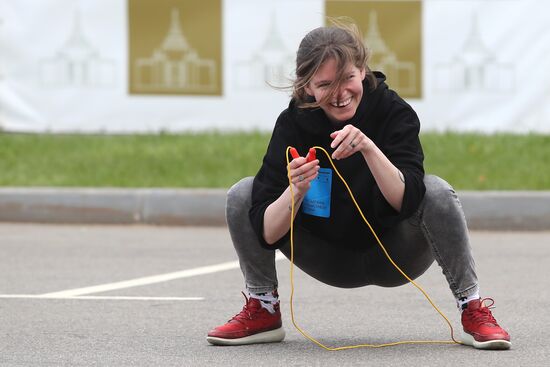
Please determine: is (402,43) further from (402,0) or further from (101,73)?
(101,73)

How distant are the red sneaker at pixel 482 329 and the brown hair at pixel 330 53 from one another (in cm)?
95

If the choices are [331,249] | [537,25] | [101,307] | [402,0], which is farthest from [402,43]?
[331,249]

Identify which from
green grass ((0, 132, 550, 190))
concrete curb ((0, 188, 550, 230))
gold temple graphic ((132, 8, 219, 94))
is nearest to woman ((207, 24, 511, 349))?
concrete curb ((0, 188, 550, 230))

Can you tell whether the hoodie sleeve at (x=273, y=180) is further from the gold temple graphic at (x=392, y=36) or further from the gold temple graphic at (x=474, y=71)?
the gold temple graphic at (x=474, y=71)

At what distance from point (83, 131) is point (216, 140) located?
135cm

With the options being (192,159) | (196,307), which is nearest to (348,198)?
(196,307)

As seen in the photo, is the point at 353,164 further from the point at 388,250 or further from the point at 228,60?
the point at 228,60

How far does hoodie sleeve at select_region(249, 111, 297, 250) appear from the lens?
187 inches

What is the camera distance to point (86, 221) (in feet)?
32.5

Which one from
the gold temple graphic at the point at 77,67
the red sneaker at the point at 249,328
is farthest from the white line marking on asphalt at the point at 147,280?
the gold temple graphic at the point at 77,67

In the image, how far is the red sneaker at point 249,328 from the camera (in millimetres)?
5020

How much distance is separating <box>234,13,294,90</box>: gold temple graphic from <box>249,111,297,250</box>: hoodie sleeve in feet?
24.2

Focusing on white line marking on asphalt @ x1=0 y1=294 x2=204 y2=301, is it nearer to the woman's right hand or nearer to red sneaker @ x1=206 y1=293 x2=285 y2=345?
red sneaker @ x1=206 y1=293 x2=285 y2=345

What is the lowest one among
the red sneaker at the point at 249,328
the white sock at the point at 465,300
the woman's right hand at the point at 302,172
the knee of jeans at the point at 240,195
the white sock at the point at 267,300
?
the red sneaker at the point at 249,328
